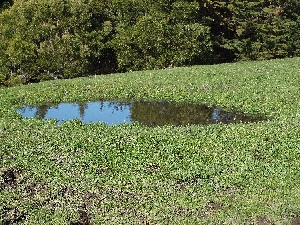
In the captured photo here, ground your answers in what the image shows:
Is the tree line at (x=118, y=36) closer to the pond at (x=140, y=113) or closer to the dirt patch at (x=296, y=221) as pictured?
the pond at (x=140, y=113)

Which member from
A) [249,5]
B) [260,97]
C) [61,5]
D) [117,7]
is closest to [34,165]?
[260,97]

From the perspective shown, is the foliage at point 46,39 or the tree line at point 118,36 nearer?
the foliage at point 46,39

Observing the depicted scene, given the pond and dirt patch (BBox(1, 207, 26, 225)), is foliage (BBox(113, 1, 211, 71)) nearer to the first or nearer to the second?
the pond

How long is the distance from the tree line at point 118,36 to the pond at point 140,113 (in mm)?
12647

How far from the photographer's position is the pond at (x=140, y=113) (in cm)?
1539

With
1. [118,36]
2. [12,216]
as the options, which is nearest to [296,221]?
[12,216]

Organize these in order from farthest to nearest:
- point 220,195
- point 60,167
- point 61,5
Answer: 1. point 61,5
2. point 60,167
3. point 220,195

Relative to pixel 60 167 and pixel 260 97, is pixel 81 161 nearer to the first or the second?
pixel 60 167

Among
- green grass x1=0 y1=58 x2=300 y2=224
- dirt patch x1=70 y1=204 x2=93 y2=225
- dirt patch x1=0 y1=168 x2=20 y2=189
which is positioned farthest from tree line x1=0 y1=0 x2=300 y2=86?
dirt patch x1=70 y1=204 x2=93 y2=225

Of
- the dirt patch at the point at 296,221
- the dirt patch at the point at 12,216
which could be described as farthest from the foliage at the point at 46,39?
the dirt patch at the point at 296,221

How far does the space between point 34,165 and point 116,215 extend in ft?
9.26

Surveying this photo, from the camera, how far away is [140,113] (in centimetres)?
1669

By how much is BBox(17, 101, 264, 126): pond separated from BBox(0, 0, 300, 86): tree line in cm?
1265

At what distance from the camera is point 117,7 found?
Answer: 32.6m
